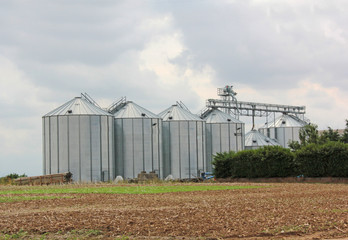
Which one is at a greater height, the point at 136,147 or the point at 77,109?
the point at 77,109

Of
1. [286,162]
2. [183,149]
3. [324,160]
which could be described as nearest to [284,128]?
[183,149]

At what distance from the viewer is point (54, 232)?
50.9 ft

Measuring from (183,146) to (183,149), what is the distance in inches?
18.4

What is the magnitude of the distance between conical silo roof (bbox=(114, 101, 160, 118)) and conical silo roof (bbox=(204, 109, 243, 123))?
53.1 ft

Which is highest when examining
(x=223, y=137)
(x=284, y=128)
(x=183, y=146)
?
(x=284, y=128)

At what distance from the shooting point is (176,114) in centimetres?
8212

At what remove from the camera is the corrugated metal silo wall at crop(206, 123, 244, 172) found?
289 feet

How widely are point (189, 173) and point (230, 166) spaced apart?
82.0ft

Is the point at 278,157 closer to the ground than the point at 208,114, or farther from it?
closer to the ground

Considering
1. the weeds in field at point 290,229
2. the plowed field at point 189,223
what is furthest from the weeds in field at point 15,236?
the weeds in field at point 290,229

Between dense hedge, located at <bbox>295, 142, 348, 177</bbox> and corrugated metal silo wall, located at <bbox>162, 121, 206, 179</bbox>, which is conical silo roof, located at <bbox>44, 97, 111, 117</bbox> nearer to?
corrugated metal silo wall, located at <bbox>162, 121, 206, 179</bbox>

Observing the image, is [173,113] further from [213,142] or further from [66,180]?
[66,180]

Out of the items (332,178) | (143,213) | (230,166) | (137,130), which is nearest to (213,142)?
(137,130)

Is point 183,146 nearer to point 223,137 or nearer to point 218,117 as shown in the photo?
point 223,137
